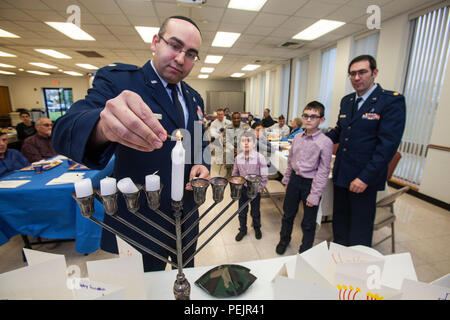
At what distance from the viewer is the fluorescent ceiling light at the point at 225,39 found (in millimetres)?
4904

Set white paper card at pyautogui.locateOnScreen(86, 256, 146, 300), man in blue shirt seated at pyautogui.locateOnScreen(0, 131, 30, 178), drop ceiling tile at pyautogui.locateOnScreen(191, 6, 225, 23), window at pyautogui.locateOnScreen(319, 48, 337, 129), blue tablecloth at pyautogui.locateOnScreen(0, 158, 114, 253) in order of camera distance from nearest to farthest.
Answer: white paper card at pyautogui.locateOnScreen(86, 256, 146, 300) → blue tablecloth at pyautogui.locateOnScreen(0, 158, 114, 253) → man in blue shirt seated at pyautogui.locateOnScreen(0, 131, 30, 178) → drop ceiling tile at pyautogui.locateOnScreen(191, 6, 225, 23) → window at pyautogui.locateOnScreen(319, 48, 337, 129)

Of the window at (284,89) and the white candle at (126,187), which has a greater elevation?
the window at (284,89)

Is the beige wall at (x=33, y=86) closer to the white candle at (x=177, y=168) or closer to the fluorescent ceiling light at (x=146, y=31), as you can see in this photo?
the fluorescent ceiling light at (x=146, y=31)

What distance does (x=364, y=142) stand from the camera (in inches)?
71.2

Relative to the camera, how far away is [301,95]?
7.54 metres

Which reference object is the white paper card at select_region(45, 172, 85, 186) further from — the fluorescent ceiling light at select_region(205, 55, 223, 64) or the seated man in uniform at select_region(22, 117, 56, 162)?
the fluorescent ceiling light at select_region(205, 55, 223, 64)

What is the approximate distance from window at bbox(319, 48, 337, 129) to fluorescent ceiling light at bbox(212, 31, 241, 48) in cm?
271

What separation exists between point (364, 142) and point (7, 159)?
3831mm

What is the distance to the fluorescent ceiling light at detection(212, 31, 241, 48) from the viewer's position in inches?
193

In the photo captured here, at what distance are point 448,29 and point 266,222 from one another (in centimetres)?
403

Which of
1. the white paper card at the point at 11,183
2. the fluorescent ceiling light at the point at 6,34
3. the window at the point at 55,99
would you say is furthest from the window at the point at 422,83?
the window at the point at 55,99

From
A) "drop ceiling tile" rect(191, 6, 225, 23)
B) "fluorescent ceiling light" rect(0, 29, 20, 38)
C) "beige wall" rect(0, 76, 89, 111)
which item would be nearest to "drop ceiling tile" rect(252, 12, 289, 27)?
"drop ceiling tile" rect(191, 6, 225, 23)

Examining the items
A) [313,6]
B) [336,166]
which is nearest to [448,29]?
[313,6]

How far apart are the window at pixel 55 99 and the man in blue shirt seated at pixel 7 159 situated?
521 inches
